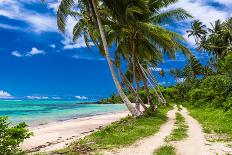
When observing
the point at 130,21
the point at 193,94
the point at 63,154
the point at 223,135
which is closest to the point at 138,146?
the point at 63,154

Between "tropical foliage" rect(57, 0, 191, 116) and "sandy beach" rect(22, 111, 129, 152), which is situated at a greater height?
"tropical foliage" rect(57, 0, 191, 116)

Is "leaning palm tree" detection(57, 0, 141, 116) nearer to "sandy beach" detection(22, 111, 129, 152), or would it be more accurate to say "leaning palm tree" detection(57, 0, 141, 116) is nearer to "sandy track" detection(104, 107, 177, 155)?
"sandy beach" detection(22, 111, 129, 152)

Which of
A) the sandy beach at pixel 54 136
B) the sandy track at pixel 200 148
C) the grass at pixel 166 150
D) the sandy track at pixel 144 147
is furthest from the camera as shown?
the sandy beach at pixel 54 136

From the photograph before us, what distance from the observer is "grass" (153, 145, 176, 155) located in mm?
9511

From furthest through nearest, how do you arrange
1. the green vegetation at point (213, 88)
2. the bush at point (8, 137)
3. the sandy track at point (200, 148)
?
the green vegetation at point (213, 88)
the sandy track at point (200, 148)
the bush at point (8, 137)

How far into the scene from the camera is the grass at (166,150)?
951 cm

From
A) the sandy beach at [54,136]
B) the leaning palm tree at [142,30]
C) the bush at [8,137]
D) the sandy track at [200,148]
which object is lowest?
the sandy track at [200,148]

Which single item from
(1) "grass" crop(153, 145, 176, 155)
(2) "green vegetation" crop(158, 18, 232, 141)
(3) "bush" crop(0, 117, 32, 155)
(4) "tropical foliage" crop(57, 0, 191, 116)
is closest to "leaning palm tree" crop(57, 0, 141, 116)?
(4) "tropical foliage" crop(57, 0, 191, 116)

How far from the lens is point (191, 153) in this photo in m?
9.52

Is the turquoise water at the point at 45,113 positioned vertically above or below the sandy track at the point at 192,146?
above

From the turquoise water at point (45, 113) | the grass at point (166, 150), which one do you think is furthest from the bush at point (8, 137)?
the turquoise water at point (45, 113)

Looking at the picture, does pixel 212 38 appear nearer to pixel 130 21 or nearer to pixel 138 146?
pixel 130 21

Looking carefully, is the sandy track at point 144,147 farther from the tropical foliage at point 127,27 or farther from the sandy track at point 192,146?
the tropical foliage at point 127,27

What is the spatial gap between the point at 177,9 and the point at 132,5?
4.42 metres
